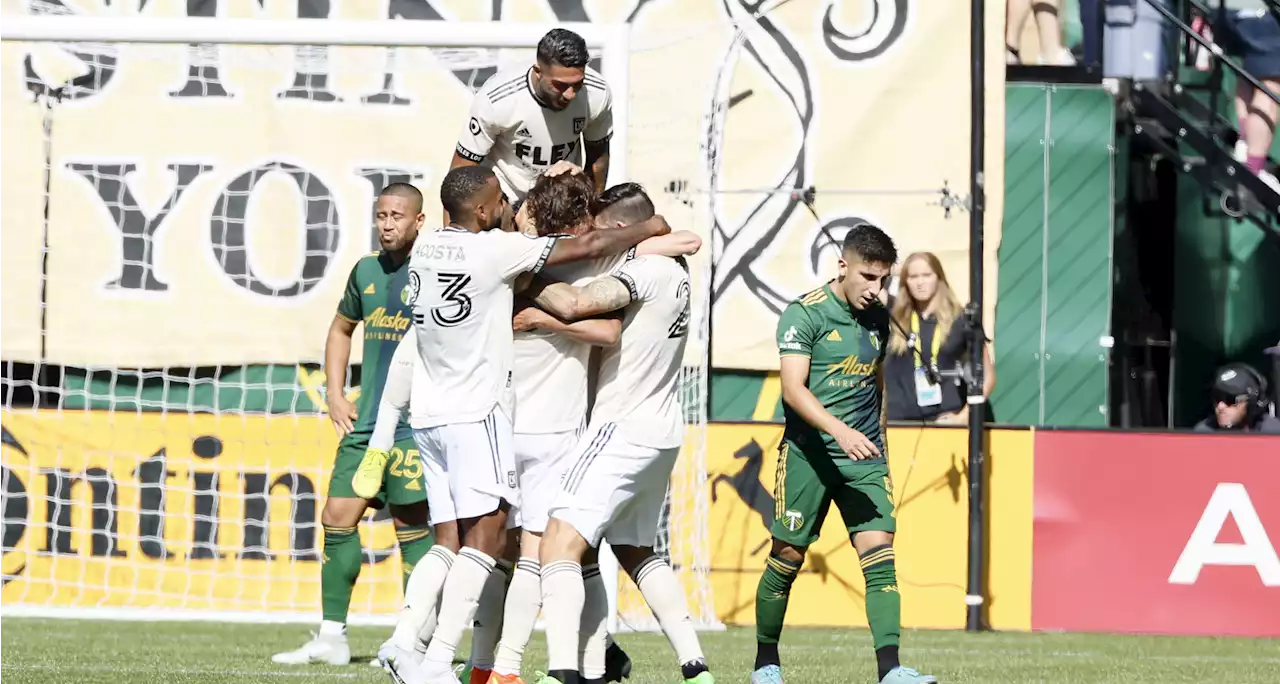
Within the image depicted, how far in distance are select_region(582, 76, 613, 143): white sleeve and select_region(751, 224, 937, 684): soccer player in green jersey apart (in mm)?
1074

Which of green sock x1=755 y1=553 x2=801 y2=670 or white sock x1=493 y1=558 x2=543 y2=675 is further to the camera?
green sock x1=755 y1=553 x2=801 y2=670

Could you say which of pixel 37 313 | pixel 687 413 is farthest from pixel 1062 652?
pixel 37 313

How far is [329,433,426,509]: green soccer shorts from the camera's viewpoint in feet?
29.6

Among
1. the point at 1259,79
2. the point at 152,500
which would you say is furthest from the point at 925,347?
the point at 152,500

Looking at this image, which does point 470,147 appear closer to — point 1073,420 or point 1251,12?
point 1073,420

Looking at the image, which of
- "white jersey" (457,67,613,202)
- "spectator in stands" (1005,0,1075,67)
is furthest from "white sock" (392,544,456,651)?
"spectator in stands" (1005,0,1075,67)

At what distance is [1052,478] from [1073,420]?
200 centimetres

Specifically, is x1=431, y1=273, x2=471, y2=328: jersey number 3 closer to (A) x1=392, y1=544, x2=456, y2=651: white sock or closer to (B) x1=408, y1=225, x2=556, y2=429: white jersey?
(B) x1=408, y1=225, x2=556, y2=429: white jersey

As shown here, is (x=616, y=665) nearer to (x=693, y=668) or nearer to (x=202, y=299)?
(x=693, y=668)

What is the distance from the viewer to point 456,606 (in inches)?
279

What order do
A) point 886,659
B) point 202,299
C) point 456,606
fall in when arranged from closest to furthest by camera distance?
point 456,606 → point 886,659 → point 202,299

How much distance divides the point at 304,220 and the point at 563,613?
6.56m

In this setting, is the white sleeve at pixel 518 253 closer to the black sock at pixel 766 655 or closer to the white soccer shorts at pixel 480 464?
the white soccer shorts at pixel 480 464

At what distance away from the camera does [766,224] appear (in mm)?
12898
